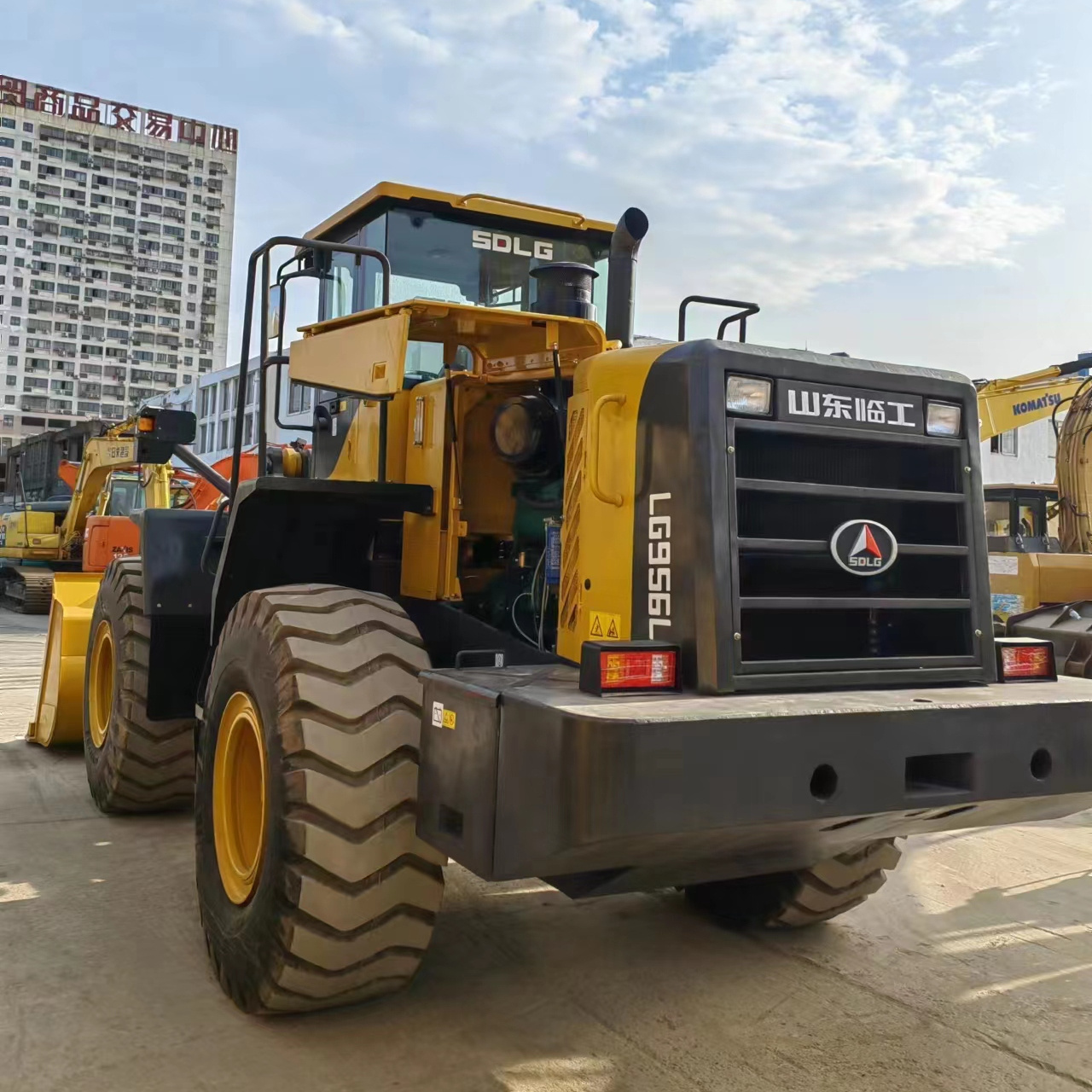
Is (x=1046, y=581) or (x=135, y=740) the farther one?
(x=1046, y=581)

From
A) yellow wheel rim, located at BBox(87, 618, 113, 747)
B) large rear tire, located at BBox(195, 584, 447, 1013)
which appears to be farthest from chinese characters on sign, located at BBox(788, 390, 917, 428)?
yellow wheel rim, located at BBox(87, 618, 113, 747)

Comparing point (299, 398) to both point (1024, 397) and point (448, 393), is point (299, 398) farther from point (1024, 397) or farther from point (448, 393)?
point (1024, 397)

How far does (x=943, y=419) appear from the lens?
3400 mm

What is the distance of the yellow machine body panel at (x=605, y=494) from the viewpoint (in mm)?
3225

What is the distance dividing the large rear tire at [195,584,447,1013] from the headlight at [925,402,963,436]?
173 cm

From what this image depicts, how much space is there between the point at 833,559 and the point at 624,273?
1287 millimetres

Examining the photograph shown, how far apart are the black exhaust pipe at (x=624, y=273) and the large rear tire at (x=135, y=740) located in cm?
295

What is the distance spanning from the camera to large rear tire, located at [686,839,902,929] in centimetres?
400

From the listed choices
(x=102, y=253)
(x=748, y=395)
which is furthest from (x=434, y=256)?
(x=102, y=253)

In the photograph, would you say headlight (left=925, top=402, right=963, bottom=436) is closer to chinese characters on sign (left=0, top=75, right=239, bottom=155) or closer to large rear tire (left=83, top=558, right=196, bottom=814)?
large rear tire (left=83, top=558, right=196, bottom=814)

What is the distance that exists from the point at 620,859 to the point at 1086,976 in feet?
7.20

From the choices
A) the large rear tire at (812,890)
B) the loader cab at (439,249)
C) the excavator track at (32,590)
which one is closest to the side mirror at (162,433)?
the loader cab at (439,249)

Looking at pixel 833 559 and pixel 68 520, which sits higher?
pixel 68 520

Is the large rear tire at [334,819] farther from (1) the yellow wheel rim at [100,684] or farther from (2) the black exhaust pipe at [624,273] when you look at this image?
(1) the yellow wheel rim at [100,684]
